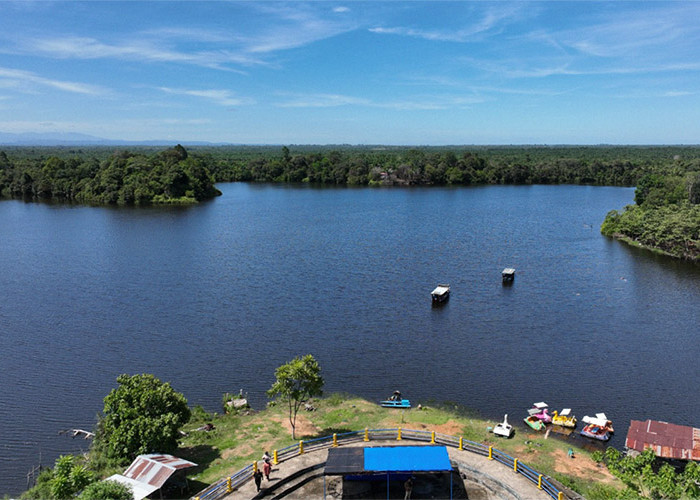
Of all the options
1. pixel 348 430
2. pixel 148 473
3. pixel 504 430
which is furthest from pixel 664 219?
pixel 148 473

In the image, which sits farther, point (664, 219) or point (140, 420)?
point (664, 219)

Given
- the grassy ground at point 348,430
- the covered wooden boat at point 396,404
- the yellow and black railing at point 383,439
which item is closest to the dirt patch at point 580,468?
the grassy ground at point 348,430

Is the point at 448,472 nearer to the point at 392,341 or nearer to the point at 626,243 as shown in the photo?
the point at 392,341

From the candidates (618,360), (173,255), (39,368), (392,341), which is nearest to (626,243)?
(618,360)

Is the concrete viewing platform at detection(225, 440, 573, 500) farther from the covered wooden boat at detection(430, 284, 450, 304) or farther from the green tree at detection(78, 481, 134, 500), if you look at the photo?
the covered wooden boat at detection(430, 284, 450, 304)

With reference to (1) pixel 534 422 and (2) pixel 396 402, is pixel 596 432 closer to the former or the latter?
(1) pixel 534 422

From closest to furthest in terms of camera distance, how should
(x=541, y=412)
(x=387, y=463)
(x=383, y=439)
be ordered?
(x=387, y=463) < (x=383, y=439) < (x=541, y=412)

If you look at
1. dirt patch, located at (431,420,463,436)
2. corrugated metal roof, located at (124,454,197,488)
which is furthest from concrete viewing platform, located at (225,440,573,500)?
dirt patch, located at (431,420,463,436)
